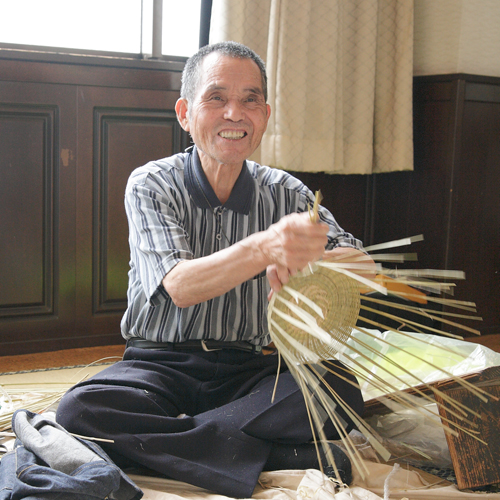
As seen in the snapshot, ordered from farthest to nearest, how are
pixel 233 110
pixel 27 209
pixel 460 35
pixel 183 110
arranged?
pixel 460 35 < pixel 27 209 < pixel 183 110 < pixel 233 110

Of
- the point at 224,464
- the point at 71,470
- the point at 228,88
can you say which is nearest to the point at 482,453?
the point at 224,464

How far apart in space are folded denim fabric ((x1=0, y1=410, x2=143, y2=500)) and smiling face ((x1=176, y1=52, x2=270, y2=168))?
760 millimetres

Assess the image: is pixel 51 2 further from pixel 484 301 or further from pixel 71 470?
pixel 484 301

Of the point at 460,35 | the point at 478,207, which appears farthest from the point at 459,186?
the point at 460,35

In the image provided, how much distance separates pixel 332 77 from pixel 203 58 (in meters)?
1.30

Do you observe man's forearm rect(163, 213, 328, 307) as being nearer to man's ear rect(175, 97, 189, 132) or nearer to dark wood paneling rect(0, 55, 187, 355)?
man's ear rect(175, 97, 189, 132)

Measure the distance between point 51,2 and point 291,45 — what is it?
102 cm

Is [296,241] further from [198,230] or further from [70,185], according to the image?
[70,185]

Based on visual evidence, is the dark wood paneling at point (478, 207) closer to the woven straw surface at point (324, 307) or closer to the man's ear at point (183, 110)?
the man's ear at point (183, 110)

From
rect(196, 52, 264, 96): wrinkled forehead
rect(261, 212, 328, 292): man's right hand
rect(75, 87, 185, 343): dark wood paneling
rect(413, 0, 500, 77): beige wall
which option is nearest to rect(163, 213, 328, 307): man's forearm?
rect(261, 212, 328, 292): man's right hand

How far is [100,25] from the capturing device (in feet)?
9.00

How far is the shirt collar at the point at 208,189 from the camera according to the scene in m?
1.65

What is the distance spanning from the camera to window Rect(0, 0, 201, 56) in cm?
262

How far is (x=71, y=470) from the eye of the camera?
50.6 inches
